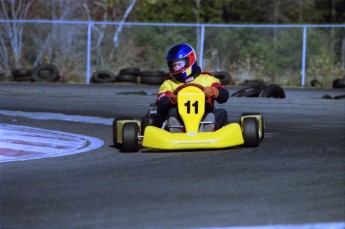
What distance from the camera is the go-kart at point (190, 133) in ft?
32.3

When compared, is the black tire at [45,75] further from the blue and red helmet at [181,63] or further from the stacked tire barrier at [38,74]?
the blue and red helmet at [181,63]

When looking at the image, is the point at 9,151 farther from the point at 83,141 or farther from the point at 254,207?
the point at 254,207

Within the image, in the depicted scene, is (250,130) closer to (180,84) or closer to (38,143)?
(180,84)

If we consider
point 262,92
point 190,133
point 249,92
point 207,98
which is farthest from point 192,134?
point 249,92

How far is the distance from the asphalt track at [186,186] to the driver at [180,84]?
406mm

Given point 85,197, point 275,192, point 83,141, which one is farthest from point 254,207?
point 83,141

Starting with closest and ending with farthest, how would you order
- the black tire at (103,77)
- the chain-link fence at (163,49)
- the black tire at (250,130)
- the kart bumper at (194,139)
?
1. the kart bumper at (194,139)
2. the black tire at (250,130)
3. the black tire at (103,77)
4. the chain-link fence at (163,49)

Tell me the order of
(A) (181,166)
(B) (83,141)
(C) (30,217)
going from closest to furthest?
(C) (30,217), (A) (181,166), (B) (83,141)

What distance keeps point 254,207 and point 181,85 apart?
3.88 meters

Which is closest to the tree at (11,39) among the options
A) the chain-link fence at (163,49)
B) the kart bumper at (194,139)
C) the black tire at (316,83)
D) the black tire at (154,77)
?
Answer: the chain-link fence at (163,49)

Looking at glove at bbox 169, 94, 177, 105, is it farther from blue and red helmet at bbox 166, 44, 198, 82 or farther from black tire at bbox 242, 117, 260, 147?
black tire at bbox 242, 117, 260, 147

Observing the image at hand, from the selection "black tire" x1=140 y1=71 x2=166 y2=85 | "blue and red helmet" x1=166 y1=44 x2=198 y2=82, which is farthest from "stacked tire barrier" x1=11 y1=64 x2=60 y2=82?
"blue and red helmet" x1=166 y1=44 x2=198 y2=82

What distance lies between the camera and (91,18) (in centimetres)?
3766

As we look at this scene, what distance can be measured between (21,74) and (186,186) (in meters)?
20.3
